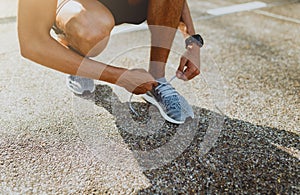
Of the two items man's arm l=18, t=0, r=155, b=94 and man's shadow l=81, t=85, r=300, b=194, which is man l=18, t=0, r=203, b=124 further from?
man's shadow l=81, t=85, r=300, b=194

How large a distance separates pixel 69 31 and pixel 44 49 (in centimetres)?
23

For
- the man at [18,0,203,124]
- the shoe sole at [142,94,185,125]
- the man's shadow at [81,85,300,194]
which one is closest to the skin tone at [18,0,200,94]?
the man at [18,0,203,124]

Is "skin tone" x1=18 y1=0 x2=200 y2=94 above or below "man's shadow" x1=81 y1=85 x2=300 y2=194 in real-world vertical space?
above

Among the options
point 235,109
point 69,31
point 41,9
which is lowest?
point 235,109

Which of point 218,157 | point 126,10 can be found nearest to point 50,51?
point 126,10

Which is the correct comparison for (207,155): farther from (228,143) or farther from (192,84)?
(192,84)

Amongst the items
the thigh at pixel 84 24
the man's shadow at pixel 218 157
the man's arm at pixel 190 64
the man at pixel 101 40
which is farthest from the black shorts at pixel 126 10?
the man's shadow at pixel 218 157

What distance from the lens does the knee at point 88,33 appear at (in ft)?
4.32

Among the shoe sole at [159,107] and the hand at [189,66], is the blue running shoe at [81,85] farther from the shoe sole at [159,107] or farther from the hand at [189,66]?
the hand at [189,66]

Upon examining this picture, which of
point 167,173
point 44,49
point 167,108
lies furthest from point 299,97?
point 44,49

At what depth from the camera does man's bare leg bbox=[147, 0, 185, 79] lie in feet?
5.11

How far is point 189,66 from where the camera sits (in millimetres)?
1452

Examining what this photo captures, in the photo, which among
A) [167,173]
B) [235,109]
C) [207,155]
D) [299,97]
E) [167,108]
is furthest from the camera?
[299,97]

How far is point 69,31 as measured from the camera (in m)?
1.35
